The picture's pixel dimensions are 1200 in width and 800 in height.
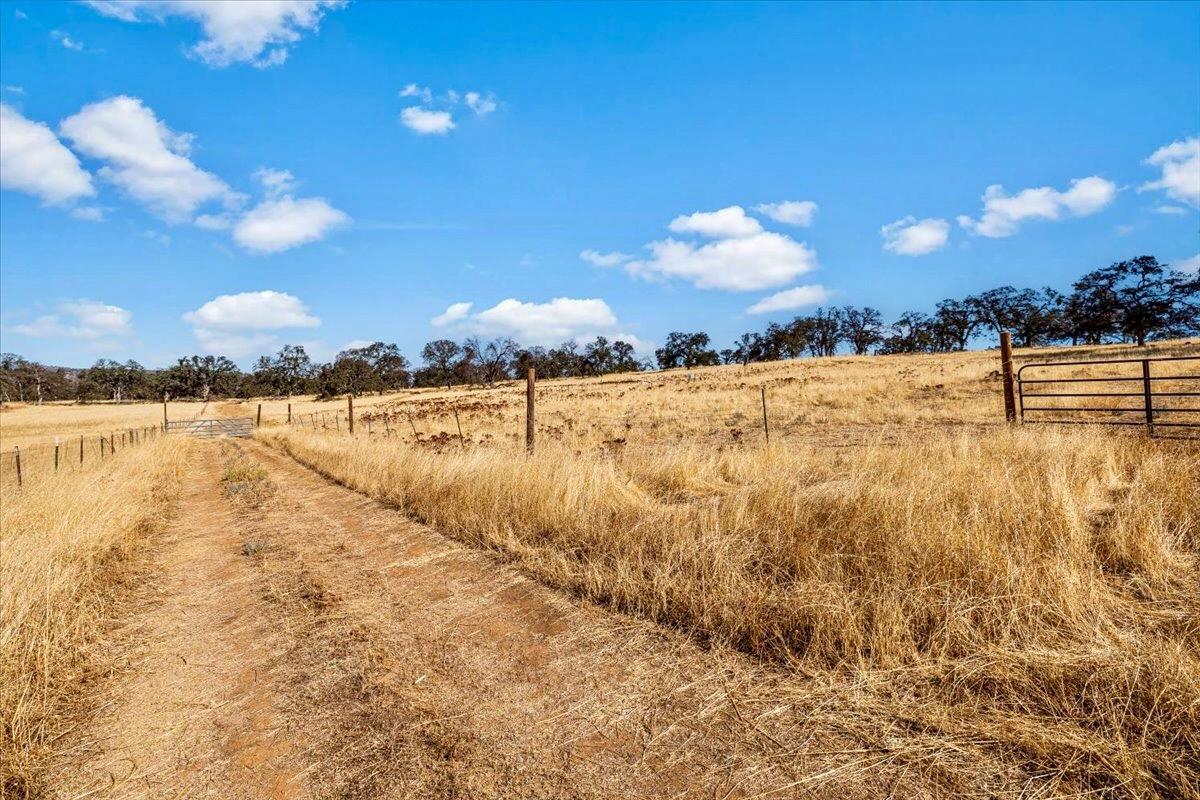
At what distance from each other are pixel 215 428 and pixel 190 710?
1894 inches

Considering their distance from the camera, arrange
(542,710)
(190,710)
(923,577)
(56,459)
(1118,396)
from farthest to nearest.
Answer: (56,459)
(1118,396)
(923,577)
(190,710)
(542,710)

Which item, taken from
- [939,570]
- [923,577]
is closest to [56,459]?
[923,577]

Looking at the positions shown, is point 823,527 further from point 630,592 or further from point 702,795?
point 702,795

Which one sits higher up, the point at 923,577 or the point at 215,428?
the point at 215,428

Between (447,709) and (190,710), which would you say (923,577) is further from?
(190,710)

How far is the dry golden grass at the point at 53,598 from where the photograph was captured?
329 cm

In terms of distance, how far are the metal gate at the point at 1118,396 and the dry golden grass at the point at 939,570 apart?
309 centimetres

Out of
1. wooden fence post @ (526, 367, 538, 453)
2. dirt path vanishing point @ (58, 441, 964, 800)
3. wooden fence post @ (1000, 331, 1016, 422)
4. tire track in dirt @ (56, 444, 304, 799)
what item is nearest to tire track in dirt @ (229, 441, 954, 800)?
dirt path vanishing point @ (58, 441, 964, 800)

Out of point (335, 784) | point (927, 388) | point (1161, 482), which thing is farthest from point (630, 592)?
point (927, 388)

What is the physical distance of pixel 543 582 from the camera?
530 centimetres

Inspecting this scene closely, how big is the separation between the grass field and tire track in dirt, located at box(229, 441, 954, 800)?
11 centimetres

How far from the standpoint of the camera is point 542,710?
3.25 meters

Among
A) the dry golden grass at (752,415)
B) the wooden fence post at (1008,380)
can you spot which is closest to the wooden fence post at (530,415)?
the dry golden grass at (752,415)

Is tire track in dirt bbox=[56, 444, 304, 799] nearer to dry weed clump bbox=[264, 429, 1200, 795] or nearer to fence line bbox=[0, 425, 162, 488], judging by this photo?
dry weed clump bbox=[264, 429, 1200, 795]
